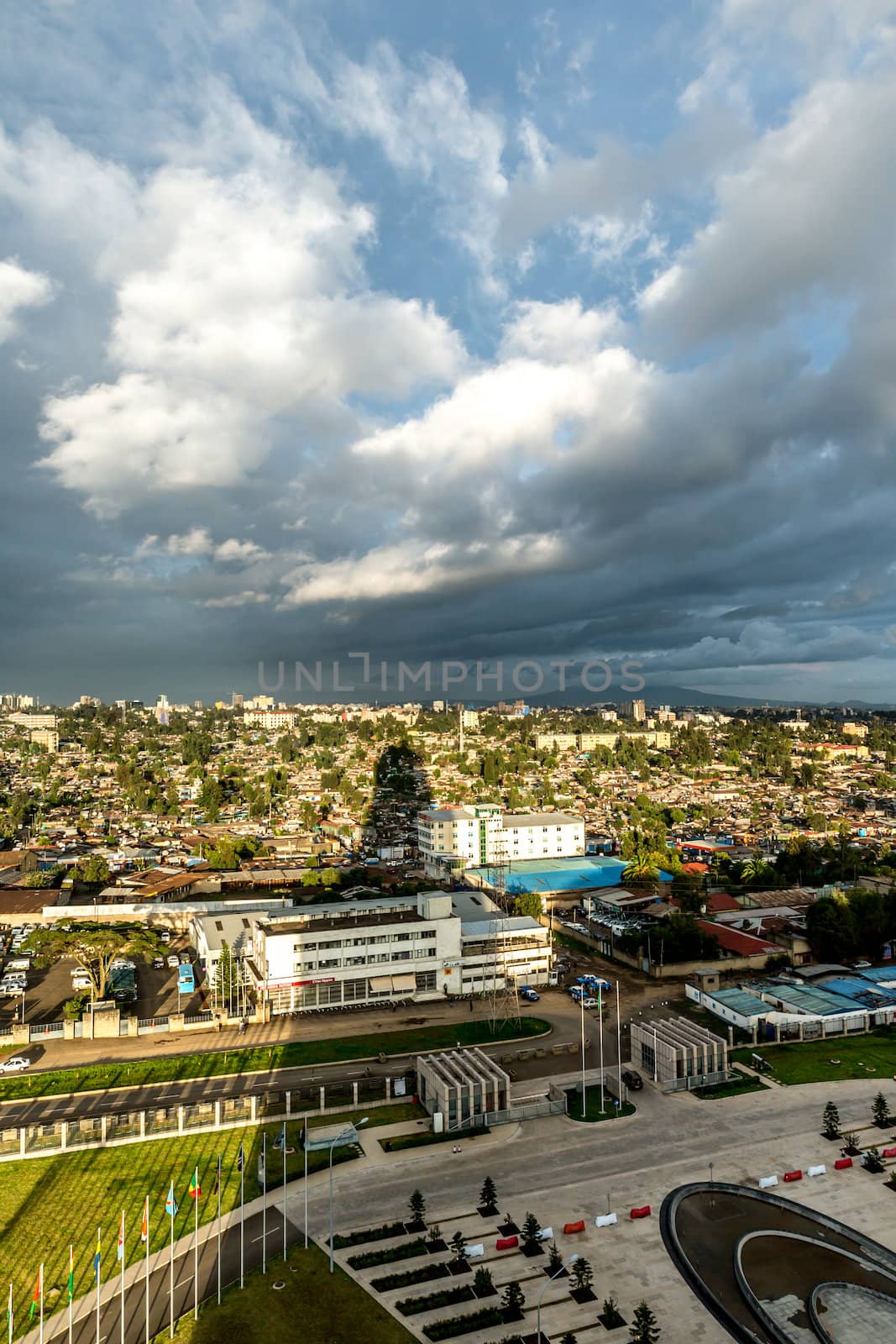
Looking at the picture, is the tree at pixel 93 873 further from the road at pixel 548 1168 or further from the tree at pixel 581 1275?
the tree at pixel 581 1275

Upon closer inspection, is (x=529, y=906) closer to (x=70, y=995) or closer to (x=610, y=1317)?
(x=70, y=995)

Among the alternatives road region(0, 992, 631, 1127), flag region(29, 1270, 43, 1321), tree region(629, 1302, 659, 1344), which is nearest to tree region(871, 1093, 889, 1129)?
road region(0, 992, 631, 1127)

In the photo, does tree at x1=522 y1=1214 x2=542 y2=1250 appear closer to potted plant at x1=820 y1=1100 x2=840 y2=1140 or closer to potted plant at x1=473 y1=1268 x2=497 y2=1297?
potted plant at x1=473 y1=1268 x2=497 y2=1297

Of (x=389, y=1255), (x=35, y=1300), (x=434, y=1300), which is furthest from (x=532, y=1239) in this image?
(x=35, y=1300)

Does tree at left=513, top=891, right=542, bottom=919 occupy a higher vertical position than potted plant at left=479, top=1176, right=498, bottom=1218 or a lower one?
higher

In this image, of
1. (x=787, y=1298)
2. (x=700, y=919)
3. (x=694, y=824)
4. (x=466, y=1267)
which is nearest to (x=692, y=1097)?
(x=787, y=1298)

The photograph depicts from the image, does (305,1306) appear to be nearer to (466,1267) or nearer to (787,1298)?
(466,1267)
